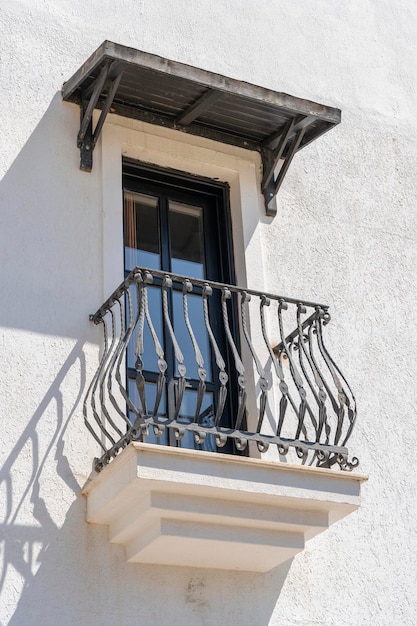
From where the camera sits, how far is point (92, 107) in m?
7.86

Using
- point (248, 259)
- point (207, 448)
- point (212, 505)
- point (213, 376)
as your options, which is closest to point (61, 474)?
point (212, 505)

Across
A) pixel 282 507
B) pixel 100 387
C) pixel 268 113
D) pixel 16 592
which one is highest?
pixel 268 113

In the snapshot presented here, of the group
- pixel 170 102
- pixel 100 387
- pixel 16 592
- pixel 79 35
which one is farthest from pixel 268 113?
pixel 16 592

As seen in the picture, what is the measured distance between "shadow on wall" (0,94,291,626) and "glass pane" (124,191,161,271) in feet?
1.14

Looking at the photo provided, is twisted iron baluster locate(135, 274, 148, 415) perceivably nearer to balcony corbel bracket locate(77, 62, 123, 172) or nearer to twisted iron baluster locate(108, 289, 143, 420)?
twisted iron baluster locate(108, 289, 143, 420)

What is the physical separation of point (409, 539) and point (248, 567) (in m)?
1.30

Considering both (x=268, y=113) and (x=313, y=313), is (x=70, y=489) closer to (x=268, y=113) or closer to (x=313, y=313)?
(x=313, y=313)

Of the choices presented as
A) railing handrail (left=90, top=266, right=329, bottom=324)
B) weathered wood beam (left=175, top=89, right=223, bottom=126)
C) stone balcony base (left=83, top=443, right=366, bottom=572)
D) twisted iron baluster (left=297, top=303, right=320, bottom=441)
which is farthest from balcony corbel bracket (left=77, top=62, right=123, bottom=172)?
stone balcony base (left=83, top=443, right=366, bottom=572)

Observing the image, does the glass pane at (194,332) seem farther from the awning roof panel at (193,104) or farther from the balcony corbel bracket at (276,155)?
the awning roof panel at (193,104)

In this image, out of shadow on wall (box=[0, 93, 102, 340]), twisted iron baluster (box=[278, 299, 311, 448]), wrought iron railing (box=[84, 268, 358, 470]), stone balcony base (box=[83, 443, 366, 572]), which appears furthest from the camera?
shadow on wall (box=[0, 93, 102, 340])

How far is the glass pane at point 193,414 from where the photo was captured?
7.62 m

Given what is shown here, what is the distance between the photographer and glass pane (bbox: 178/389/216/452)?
7617 millimetres

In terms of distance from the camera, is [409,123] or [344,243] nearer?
[344,243]

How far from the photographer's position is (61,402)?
7.21 m
